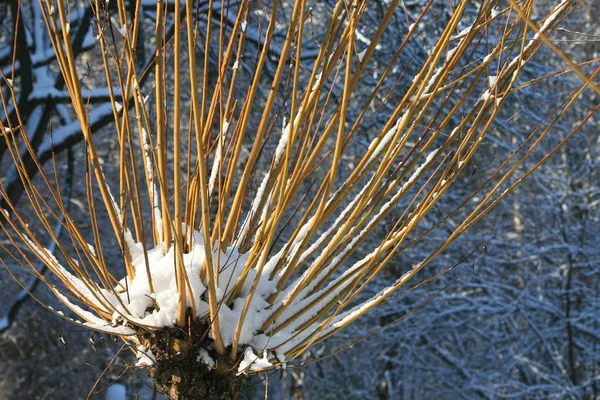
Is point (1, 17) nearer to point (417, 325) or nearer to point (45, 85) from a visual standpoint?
point (45, 85)

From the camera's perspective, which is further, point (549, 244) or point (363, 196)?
point (549, 244)

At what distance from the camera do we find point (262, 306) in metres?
1.37

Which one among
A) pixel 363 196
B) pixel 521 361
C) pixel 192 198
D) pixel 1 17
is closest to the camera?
pixel 363 196

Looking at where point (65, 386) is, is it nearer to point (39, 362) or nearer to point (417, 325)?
point (39, 362)

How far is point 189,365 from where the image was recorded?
1.33 meters

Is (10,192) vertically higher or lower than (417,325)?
higher

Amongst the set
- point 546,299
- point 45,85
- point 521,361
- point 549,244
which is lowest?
point 521,361

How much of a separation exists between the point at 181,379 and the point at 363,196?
1.66ft

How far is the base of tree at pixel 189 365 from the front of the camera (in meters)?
1.32

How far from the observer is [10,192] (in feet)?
14.6

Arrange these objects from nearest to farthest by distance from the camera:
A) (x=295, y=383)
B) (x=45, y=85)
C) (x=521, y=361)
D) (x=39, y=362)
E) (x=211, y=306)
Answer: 1. (x=211, y=306)
2. (x=45, y=85)
3. (x=521, y=361)
4. (x=39, y=362)
5. (x=295, y=383)

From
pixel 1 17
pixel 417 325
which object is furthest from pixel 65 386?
pixel 1 17

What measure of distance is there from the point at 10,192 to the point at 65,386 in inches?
199

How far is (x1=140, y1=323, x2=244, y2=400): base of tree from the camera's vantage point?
4.33 feet
